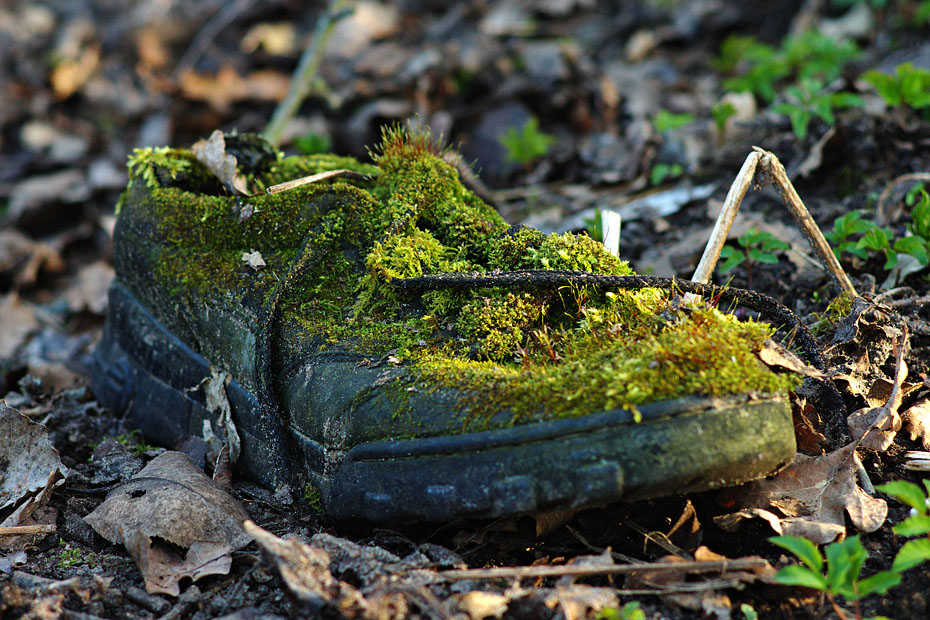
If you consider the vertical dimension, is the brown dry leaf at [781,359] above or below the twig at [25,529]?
above

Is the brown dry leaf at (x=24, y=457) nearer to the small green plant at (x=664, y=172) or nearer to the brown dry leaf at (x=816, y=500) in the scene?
the brown dry leaf at (x=816, y=500)

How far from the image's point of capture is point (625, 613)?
1.63 metres

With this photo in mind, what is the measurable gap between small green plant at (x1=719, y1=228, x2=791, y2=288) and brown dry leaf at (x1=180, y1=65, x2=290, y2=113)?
3800 millimetres

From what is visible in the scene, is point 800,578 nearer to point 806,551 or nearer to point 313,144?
point 806,551

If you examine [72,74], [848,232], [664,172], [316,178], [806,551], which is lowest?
[806,551]

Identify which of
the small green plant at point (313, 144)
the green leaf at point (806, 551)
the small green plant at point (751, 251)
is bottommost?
the green leaf at point (806, 551)

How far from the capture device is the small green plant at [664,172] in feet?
12.2

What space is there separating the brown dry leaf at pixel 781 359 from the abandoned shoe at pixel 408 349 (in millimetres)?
26

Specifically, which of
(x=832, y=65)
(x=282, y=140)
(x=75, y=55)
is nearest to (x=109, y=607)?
(x=282, y=140)

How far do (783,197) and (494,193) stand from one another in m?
2.00

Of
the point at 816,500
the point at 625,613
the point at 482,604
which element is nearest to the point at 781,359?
the point at 816,500

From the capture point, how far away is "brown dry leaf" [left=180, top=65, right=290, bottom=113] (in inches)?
212

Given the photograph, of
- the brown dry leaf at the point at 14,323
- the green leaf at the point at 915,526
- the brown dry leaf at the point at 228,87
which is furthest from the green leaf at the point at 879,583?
the brown dry leaf at the point at 228,87

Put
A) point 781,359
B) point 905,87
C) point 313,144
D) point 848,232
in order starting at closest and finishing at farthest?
point 781,359 → point 848,232 → point 905,87 → point 313,144
